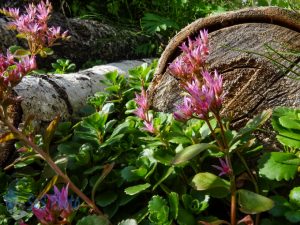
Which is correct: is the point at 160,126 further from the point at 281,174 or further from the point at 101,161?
the point at 281,174

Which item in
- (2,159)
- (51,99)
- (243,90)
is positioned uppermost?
(243,90)

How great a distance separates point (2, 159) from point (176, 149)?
2.39 feet

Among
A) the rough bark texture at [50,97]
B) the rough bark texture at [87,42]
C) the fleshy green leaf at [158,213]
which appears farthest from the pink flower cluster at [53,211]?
the rough bark texture at [87,42]

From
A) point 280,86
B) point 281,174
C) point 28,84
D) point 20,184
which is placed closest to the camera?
point 281,174

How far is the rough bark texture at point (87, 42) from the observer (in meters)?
3.51

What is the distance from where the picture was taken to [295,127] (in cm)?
138

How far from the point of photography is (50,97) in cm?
200

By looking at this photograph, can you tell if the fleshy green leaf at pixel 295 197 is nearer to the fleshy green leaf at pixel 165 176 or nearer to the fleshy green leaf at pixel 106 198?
the fleshy green leaf at pixel 165 176

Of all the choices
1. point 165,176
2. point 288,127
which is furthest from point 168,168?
point 288,127

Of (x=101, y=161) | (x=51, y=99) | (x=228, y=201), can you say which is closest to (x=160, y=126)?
(x=101, y=161)

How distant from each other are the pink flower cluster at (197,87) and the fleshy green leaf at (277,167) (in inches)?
10.3

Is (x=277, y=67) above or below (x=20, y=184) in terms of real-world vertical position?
above

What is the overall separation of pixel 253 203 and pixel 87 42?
9.54 ft

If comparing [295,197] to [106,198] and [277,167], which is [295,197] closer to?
[277,167]
